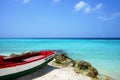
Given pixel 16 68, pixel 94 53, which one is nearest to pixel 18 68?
pixel 16 68

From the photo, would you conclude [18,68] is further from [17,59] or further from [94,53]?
[94,53]

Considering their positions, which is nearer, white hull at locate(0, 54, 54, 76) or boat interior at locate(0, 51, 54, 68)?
white hull at locate(0, 54, 54, 76)

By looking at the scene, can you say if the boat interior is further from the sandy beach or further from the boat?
the sandy beach

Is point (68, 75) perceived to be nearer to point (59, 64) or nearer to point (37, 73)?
point (37, 73)

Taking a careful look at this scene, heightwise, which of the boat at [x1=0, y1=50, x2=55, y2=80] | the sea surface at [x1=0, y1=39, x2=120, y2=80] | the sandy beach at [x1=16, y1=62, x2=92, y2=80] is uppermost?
the boat at [x1=0, y1=50, x2=55, y2=80]

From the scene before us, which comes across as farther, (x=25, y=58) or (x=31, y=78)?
(x=25, y=58)

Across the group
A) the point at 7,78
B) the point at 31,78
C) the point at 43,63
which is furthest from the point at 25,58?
the point at 7,78

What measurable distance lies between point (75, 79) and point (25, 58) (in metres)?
4.73

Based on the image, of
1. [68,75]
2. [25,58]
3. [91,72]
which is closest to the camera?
[68,75]

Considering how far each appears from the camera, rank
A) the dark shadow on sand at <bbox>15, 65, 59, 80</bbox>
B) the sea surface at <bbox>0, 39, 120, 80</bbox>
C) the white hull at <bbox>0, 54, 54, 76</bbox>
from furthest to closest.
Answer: the sea surface at <bbox>0, 39, 120, 80</bbox>, the dark shadow on sand at <bbox>15, 65, 59, 80</bbox>, the white hull at <bbox>0, 54, 54, 76</bbox>

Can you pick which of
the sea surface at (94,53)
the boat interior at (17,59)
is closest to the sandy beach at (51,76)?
the boat interior at (17,59)

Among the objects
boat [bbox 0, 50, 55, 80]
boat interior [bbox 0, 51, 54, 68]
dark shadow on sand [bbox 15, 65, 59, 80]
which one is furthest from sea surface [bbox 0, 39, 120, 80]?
boat [bbox 0, 50, 55, 80]

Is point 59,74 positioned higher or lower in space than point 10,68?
lower

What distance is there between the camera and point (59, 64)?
14297 millimetres
